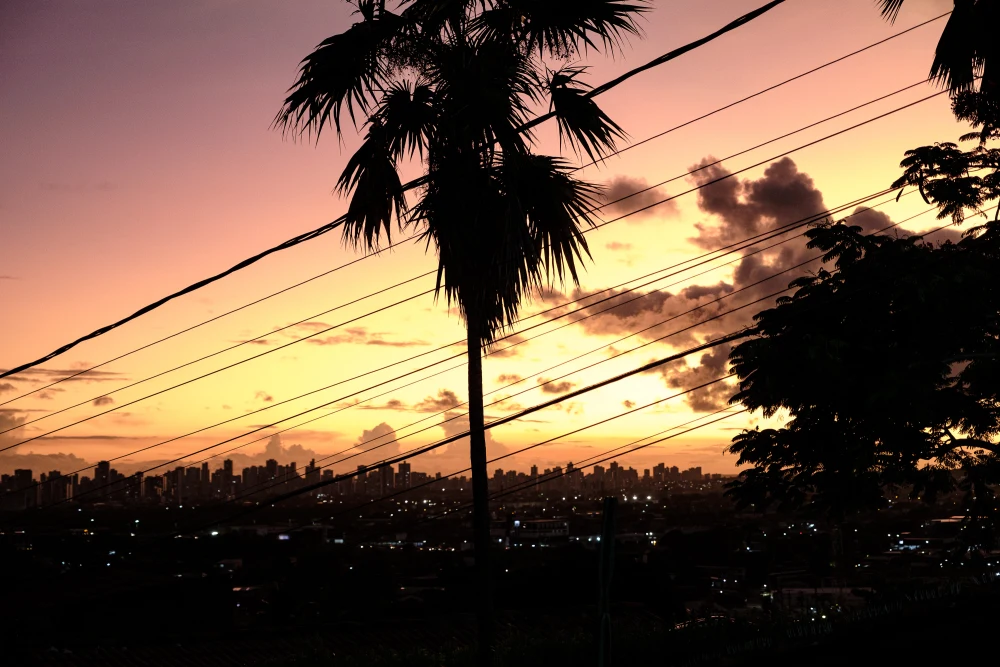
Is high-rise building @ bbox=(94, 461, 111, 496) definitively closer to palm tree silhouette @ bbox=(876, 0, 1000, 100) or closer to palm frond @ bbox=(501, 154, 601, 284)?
palm frond @ bbox=(501, 154, 601, 284)

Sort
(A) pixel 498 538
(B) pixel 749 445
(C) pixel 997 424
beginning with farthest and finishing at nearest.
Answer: (A) pixel 498 538
(B) pixel 749 445
(C) pixel 997 424

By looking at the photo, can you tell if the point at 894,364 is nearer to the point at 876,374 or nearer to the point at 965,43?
the point at 876,374

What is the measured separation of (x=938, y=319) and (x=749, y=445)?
4.24 meters

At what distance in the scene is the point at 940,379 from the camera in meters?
15.3

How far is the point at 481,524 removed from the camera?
31.0ft

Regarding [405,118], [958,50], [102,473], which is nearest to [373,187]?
[405,118]

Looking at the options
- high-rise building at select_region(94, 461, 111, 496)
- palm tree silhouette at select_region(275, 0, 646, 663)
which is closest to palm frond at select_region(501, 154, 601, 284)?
palm tree silhouette at select_region(275, 0, 646, 663)

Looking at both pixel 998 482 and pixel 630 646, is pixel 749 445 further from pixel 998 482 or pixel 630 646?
pixel 630 646

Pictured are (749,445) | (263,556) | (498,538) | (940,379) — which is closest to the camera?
(940,379)

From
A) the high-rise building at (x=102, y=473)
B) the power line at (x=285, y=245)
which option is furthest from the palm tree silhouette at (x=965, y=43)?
the high-rise building at (x=102, y=473)

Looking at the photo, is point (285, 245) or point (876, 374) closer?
point (285, 245)

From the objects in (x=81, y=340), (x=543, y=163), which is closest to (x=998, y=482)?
(x=543, y=163)

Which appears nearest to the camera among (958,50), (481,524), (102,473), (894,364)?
(481,524)

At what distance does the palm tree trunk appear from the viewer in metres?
9.37
